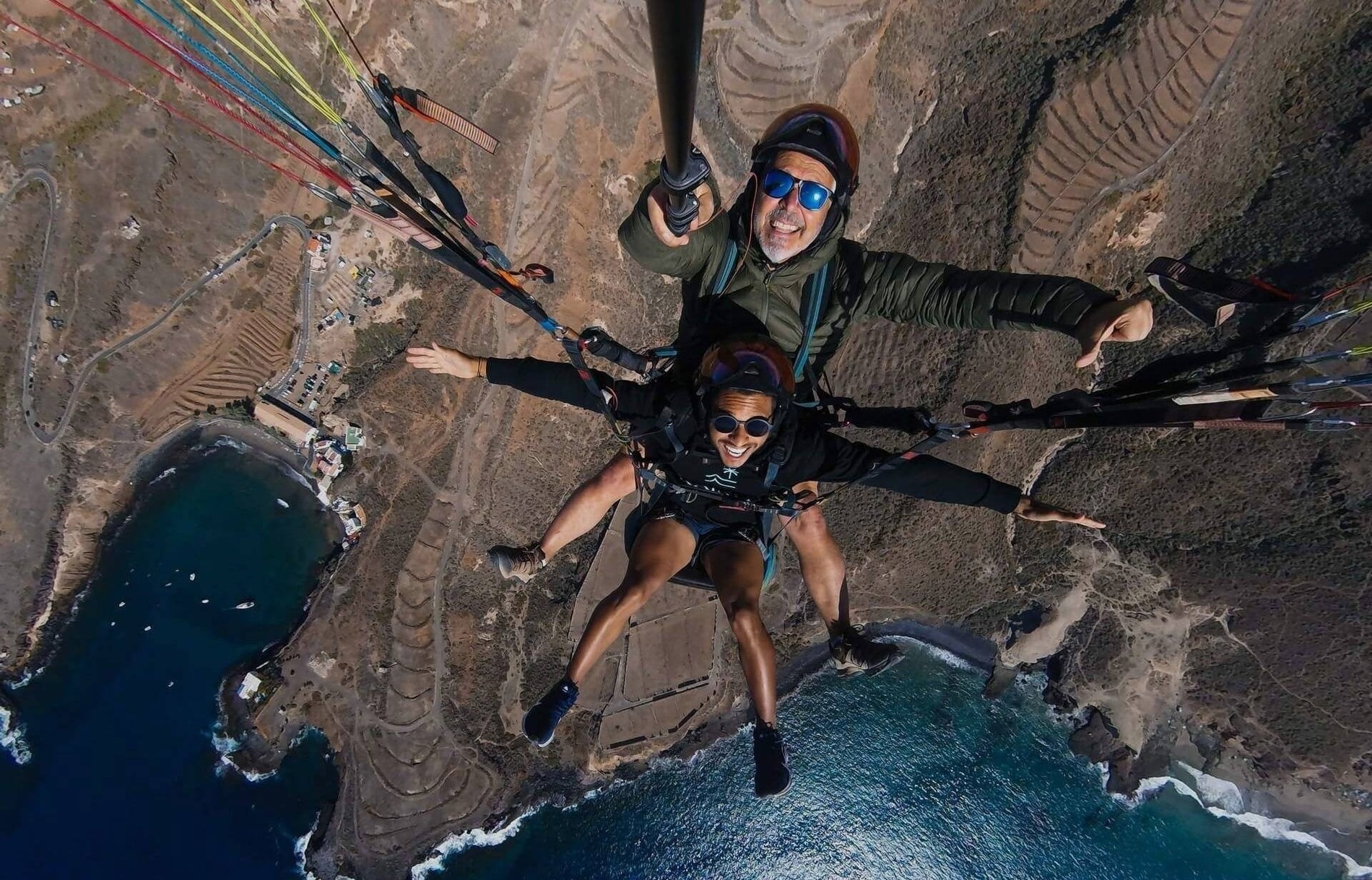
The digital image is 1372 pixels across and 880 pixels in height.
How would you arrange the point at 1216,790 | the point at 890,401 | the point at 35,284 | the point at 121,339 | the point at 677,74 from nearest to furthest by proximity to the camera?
the point at 677,74 < the point at 890,401 < the point at 35,284 < the point at 121,339 < the point at 1216,790

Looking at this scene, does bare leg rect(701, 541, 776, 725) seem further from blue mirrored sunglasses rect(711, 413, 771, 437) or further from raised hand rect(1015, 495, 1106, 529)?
raised hand rect(1015, 495, 1106, 529)

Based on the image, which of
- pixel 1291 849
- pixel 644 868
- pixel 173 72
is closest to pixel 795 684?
pixel 644 868

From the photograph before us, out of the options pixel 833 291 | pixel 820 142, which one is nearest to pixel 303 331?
pixel 833 291

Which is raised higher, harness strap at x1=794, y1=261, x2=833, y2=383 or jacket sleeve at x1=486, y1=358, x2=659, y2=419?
harness strap at x1=794, y1=261, x2=833, y2=383

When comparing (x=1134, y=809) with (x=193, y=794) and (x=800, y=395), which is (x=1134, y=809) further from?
(x=193, y=794)

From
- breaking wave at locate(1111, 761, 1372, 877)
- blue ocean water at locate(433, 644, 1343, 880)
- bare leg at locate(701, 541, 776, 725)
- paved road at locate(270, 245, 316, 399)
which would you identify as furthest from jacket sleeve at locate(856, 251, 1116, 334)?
breaking wave at locate(1111, 761, 1372, 877)

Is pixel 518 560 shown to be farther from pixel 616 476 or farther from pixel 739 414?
pixel 739 414
